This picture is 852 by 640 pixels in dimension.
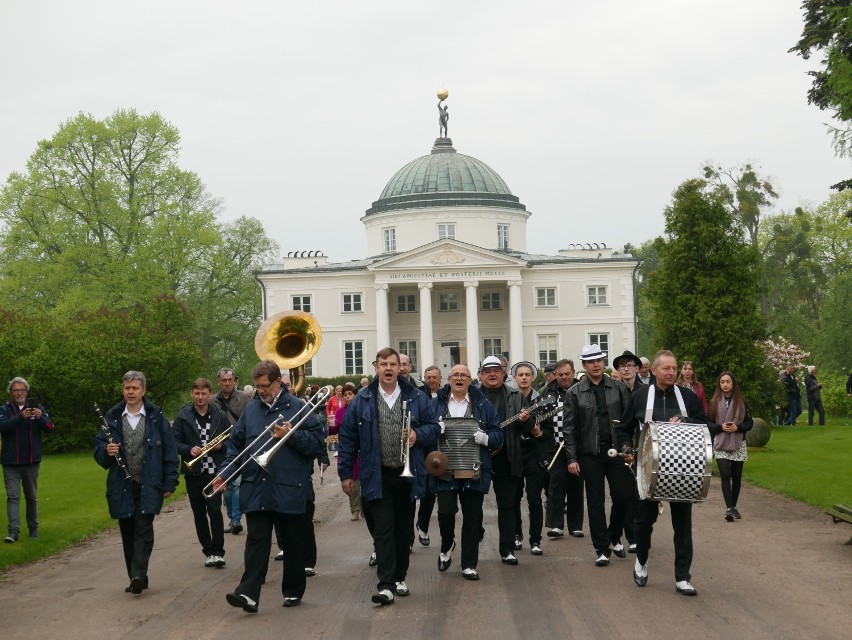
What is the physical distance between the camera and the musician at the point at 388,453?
10.2 metres

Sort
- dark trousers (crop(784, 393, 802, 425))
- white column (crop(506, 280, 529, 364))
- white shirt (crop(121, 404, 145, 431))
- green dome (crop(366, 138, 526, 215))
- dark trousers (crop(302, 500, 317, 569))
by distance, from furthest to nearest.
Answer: green dome (crop(366, 138, 526, 215)) → white column (crop(506, 280, 529, 364)) → dark trousers (crop(784, 393, 802, 425)) → white shirt (crop(121, 404, 145, 431)) → dark trousers (crop(302, 500, 317, 569))

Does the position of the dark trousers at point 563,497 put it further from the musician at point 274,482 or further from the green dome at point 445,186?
the green dome at point 445,186

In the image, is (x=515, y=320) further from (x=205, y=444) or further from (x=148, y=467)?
(x=148, y=467)

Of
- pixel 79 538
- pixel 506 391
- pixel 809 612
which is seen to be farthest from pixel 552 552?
pixel 79 538

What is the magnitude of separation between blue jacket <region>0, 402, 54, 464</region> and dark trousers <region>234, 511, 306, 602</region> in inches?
246

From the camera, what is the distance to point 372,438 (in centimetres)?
1038

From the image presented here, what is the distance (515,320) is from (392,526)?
63126 millimetres

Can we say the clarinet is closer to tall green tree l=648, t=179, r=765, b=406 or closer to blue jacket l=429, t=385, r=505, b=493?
blue jacket l=429, t=385, r=505, b=493

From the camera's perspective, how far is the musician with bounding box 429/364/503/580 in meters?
11.2

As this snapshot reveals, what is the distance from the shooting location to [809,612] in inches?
360

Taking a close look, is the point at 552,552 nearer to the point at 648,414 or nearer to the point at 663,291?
the point at 648,414

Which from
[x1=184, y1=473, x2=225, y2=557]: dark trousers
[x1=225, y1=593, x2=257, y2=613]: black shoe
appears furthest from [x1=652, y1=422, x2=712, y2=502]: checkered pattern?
[x1=184, y1=473, x2=225, y2=557]: dark trousers

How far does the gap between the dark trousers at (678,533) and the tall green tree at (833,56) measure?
6.68 m

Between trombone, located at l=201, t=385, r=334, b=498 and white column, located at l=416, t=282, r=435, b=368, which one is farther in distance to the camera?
white column, located at l=416, t=282, r=435, b=368
